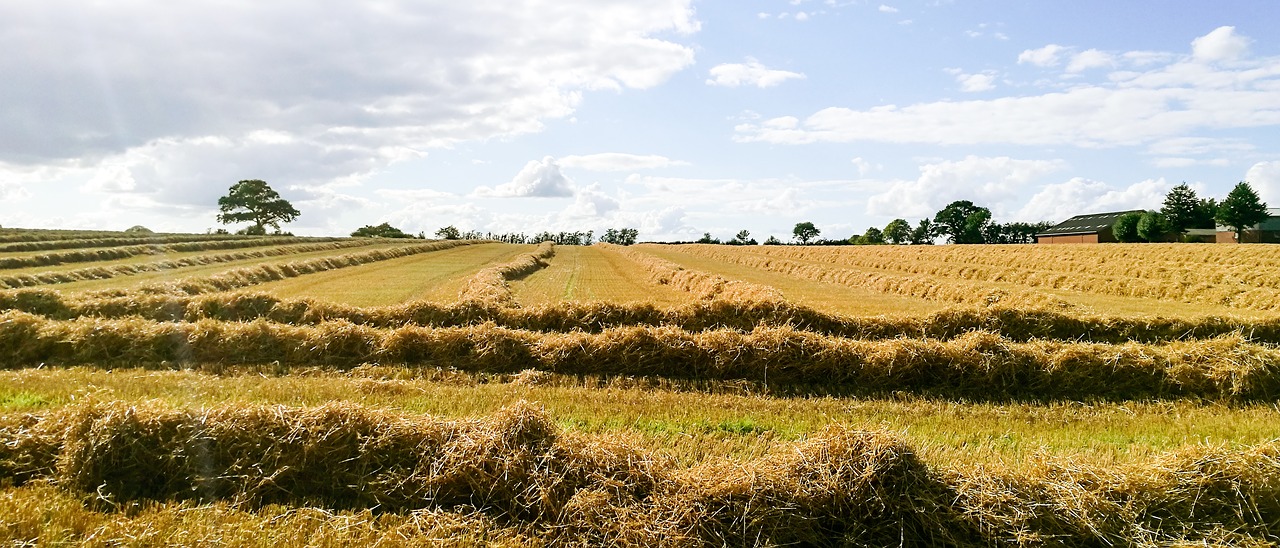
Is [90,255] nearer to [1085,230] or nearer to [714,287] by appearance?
[714,287]

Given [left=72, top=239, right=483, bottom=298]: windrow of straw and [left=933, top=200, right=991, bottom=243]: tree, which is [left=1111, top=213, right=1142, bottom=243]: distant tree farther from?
[left=72, top=239, right=483, bottom=298]: windrow of straw

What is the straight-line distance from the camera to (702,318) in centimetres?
1293

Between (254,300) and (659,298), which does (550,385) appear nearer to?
(254,300)

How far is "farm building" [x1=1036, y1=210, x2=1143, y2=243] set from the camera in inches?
2751

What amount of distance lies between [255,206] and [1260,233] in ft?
339

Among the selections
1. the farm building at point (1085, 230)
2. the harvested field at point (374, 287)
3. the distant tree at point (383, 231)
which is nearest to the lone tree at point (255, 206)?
the distant tree at point (383, 231)

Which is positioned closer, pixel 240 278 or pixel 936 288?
pixel 936 288

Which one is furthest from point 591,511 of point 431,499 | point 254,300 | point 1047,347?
point 254,300

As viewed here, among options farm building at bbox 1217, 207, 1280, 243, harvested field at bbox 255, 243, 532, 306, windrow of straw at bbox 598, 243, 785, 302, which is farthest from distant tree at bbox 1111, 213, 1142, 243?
harvested field at bbox 255, 243, 532, 306

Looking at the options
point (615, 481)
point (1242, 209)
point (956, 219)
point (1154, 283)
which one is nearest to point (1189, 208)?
point (1242, 209)

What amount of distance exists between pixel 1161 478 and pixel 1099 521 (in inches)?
28.6

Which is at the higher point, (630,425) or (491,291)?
(491,291)

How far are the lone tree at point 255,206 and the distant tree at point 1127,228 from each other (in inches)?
3659

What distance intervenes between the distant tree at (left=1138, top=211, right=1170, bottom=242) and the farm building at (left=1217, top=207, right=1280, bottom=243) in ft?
13.0
